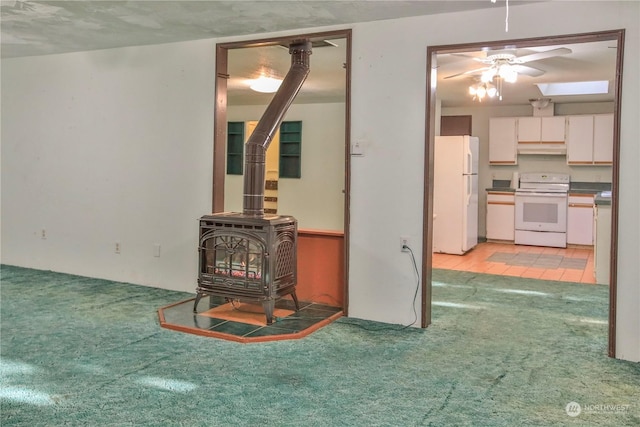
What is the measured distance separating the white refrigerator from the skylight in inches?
50.3

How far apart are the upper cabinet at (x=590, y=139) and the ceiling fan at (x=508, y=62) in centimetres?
300

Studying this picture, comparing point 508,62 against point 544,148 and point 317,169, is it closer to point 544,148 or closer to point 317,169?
point 544,148

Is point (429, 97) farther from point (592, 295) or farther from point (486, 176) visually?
point (486, 176)

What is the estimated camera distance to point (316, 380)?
2770 millimetres

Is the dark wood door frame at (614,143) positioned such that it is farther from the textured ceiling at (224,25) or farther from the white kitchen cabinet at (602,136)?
the white kitchen cabinet at (602,136)

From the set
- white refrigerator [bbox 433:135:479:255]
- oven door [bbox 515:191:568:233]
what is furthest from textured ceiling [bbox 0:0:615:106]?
oven door [bbox 515:191:568:233]

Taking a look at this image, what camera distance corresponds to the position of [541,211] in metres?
8.06

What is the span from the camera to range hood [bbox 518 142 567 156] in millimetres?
8203

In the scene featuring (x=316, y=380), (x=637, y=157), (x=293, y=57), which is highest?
(x=293, y=57)

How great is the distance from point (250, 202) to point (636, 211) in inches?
97.6

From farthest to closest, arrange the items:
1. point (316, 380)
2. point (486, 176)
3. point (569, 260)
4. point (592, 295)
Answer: point (486, 176)
point (569, 260)
point (592, 295)
point (316, 380)

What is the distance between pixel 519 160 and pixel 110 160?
6.34 m

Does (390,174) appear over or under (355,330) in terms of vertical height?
over

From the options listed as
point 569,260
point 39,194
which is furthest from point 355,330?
point 569,260
